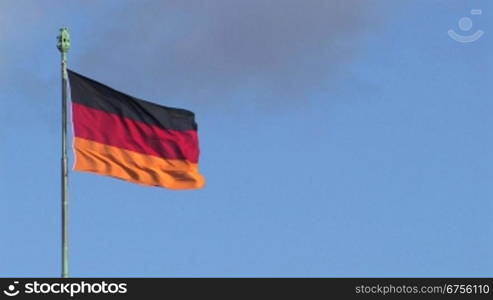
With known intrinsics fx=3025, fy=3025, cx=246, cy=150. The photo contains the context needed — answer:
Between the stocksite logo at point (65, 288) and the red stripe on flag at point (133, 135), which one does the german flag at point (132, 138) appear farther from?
the stocksite logo at point (65, 288)

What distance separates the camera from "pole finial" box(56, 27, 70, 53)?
101 meters

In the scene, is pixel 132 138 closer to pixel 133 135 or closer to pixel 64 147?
pixel 133 135

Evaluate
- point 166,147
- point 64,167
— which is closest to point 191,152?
point 166,147

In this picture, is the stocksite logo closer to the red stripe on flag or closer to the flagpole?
the flagpole

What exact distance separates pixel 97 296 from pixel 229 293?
427 centimetres

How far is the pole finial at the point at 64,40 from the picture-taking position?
10081cm

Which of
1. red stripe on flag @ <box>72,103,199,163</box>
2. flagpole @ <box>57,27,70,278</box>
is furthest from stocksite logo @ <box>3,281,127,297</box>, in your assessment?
red stripe on flag @ <box>72,103,199,163</box>

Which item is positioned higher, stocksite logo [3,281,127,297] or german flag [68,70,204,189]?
german flag [68,70,204,189]

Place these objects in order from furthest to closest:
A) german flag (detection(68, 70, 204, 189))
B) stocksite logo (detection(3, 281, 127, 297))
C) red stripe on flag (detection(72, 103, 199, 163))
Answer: red stripe on flag (detection(72, 103, 199, 163))
german flag (detection(68, 70, 204, 189))
stocksite logo (detection(3, 281, 127, 297))

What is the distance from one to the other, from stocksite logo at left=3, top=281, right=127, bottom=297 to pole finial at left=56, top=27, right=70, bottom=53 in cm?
825

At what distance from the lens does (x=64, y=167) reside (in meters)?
99.2

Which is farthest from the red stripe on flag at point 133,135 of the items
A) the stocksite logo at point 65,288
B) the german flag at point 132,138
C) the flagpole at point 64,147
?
the stocksite logo at point 65,288

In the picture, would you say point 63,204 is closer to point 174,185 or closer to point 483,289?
point 174,185

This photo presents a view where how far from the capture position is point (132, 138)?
10394 centimetres
